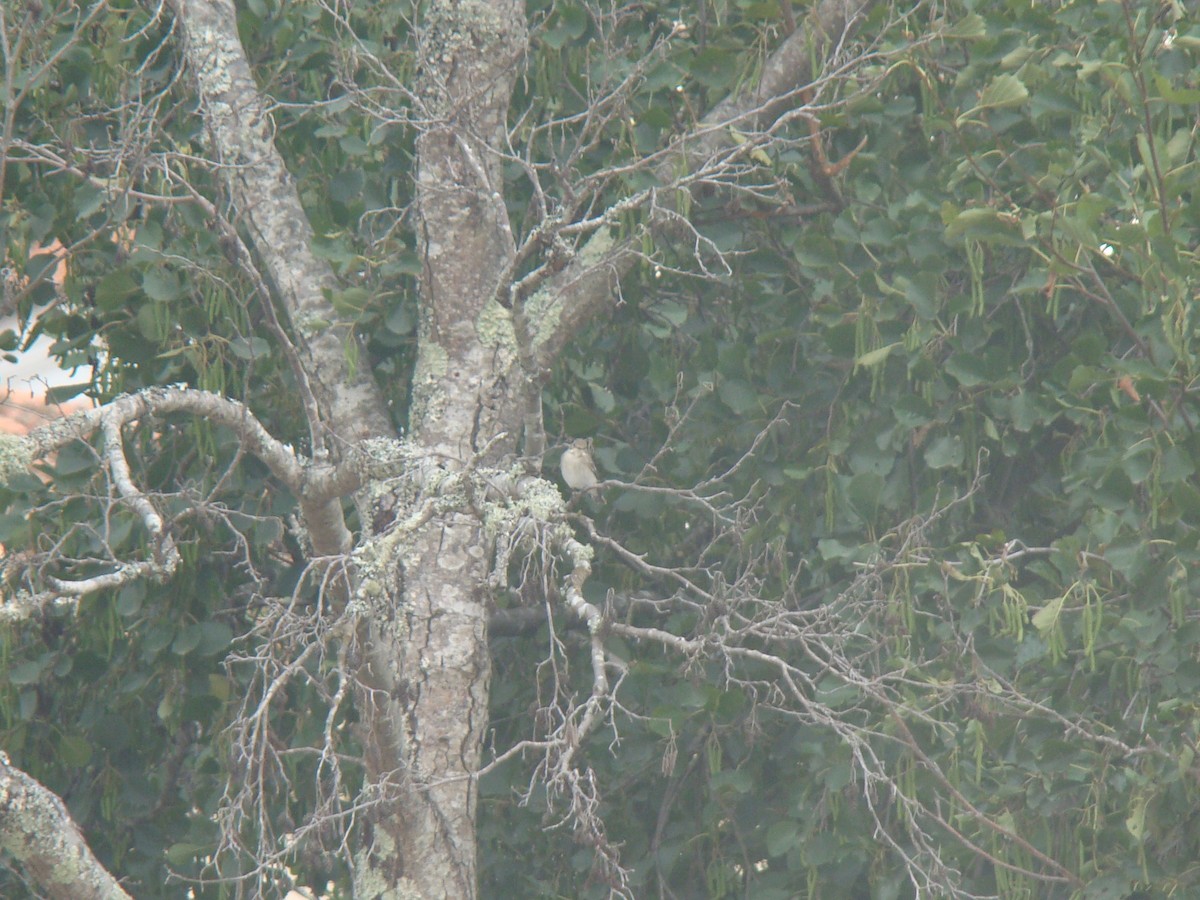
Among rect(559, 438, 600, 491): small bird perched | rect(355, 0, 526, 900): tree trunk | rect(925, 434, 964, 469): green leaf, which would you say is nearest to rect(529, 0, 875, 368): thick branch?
rect(355, 0, 526, 900): tree trunk

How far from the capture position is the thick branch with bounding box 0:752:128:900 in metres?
2.27

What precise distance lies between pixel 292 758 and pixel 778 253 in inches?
63.7

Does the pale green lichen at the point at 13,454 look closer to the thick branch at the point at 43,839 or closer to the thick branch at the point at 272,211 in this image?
the thick branch at the point at 43,839

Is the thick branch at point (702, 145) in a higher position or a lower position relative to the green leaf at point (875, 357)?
higher

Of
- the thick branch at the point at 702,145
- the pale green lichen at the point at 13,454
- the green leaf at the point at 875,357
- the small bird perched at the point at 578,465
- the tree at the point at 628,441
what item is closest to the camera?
the pale green lichen at the point at 13,454

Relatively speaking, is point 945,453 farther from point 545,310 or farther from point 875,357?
point 545,310

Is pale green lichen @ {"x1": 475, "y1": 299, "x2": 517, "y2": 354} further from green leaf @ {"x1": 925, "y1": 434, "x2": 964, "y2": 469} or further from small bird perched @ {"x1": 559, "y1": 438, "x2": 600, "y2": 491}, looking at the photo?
green leaf @ {"x1": 925, "y1": 434, "x2": 964, "y2": 469}

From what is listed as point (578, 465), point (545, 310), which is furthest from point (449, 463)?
point (578, 465)

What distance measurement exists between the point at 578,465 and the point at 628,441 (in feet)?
0.91

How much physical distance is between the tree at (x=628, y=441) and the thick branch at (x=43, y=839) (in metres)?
0.02

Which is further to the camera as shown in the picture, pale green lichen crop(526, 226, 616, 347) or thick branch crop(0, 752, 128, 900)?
pale green lichen crop(526, 226, 616, 347)

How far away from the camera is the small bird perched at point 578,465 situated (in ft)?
11.1

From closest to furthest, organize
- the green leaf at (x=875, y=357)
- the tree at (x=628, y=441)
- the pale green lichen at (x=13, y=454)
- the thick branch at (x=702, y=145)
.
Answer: the pale green lichen at (x=13, y=454) → the tree at (x=628, y=441) → the green leaf at (x=875, y=357) → the thick branch at (x=702, y=145)

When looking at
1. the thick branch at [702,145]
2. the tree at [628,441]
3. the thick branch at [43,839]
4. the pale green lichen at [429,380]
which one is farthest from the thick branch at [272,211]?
the thick branch at [43,839]
